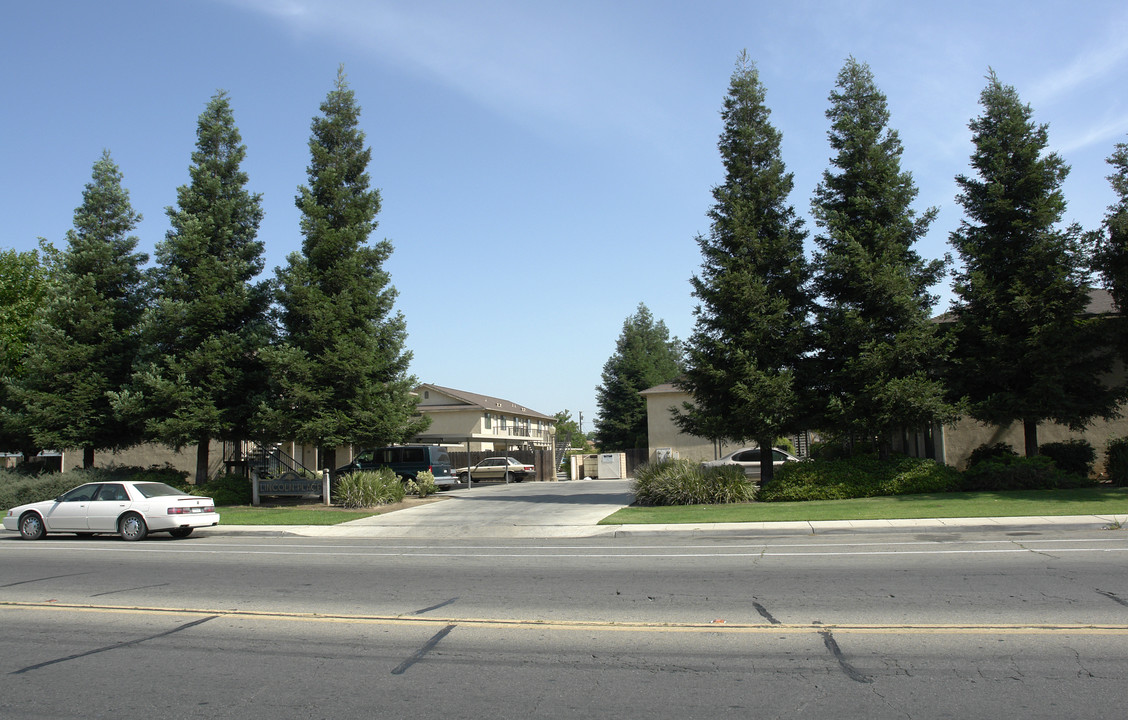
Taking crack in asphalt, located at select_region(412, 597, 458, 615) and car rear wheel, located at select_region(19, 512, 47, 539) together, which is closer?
crack in asphalt, located at select_region(412, 597, 458, 615)

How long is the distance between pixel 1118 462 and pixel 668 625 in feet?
60.1

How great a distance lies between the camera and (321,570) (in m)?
11.4

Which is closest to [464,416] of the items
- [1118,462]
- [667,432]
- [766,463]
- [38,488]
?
[667,432]

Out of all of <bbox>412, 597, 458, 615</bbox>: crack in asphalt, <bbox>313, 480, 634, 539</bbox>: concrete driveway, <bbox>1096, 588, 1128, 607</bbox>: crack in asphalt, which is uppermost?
<bbox>1096, 588, 1128, 607</bbox>: crack in asphalt

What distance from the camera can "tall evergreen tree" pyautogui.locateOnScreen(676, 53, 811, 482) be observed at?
20406 millimetres

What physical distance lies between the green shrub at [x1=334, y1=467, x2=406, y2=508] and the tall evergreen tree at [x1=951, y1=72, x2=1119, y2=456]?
54.5 feet

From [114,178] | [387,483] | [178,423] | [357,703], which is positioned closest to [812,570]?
→ [357,703]

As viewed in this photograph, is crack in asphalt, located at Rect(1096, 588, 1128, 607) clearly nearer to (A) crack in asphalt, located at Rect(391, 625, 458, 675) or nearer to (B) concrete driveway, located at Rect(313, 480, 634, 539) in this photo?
(A) crack in asphalt, located at Rect(391, 625, 458, 675)

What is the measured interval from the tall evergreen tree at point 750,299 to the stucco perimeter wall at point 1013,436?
6506mm

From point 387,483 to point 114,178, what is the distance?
1497cm

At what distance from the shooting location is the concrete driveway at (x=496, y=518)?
1717cm

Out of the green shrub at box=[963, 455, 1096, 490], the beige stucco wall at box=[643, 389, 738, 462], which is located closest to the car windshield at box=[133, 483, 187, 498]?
the green shrub at box=[963, 455, 1096, 490]

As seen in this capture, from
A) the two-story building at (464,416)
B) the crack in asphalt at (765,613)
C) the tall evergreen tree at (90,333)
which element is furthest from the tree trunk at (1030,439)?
the two-story building at (464,416)

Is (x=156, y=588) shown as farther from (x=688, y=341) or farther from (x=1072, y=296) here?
(x=1072, y=296)
